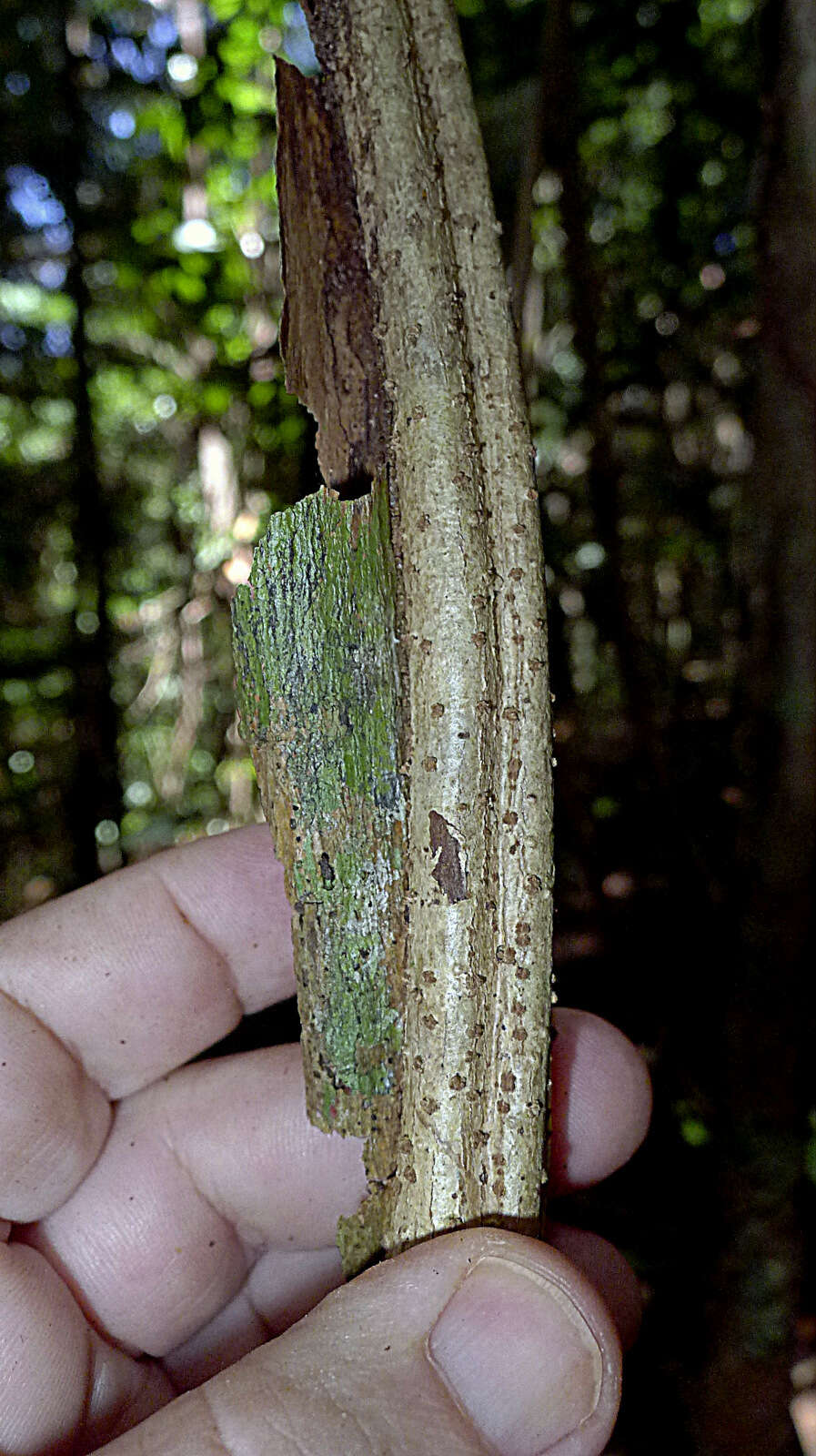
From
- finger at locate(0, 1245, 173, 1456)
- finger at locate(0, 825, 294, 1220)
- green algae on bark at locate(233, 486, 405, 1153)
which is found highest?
green algae on bark at locate(233, 486, 405, 1153)

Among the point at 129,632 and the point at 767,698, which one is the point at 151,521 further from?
the point at 767,698

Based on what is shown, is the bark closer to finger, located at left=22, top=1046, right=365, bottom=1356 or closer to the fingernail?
the fingernail

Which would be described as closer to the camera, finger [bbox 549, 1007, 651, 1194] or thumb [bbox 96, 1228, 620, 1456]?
thumb [bbox 96, 1228, 620, 1456]

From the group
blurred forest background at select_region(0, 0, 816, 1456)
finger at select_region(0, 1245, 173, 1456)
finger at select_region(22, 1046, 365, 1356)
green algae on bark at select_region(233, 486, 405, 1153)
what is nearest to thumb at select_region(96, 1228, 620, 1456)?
green algae on bark at select_region(233, 486, 405, 1153)

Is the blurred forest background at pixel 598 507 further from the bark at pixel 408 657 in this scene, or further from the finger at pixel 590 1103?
the bark at pixel 408 657

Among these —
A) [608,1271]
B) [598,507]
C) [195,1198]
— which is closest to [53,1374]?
[195,1198]

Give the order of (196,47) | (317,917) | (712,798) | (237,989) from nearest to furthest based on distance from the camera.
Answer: (317,917) → (237,989) → (196,47) → (712,798)

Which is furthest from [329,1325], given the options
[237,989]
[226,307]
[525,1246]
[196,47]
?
[196,47]
